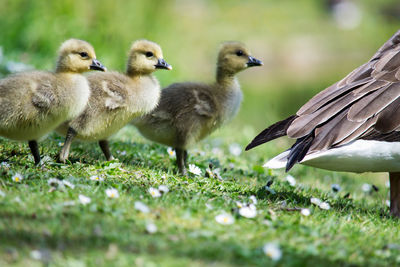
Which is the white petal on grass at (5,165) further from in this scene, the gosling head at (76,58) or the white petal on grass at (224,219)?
the white petal on grass at (224,219)

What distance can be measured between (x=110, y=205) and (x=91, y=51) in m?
1.76

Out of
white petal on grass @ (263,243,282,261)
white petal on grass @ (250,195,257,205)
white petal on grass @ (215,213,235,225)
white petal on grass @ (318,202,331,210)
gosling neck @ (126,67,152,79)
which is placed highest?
gosling neck @ (126,67,152,79)

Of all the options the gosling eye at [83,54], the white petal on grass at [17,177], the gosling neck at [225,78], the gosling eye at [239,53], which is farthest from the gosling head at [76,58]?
the gosling eye at [239,53]

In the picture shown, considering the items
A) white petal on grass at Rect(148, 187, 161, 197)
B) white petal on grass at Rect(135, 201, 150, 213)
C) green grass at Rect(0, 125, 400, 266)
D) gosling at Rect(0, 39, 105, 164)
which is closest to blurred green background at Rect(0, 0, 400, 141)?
gosling at Rect(0, 39, 105, 164)

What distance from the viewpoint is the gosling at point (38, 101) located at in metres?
4.29

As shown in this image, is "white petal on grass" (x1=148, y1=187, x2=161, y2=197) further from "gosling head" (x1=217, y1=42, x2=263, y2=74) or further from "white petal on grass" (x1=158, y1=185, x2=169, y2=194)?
"gosling head" (x1=217, y1=42, x2=263, y2=74)

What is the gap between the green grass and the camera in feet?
9.81

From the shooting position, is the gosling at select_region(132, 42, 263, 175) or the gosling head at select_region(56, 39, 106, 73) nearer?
the gosling head at select_region(56, 39, 106, 73)

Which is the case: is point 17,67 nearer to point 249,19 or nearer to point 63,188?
point 63,188

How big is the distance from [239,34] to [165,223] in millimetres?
24775

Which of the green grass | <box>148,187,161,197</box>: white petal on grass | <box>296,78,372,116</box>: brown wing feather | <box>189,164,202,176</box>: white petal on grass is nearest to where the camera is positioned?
the green grass

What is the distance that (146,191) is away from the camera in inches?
161

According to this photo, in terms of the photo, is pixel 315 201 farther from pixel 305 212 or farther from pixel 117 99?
pixel 117 99

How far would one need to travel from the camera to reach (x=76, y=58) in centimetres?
476
